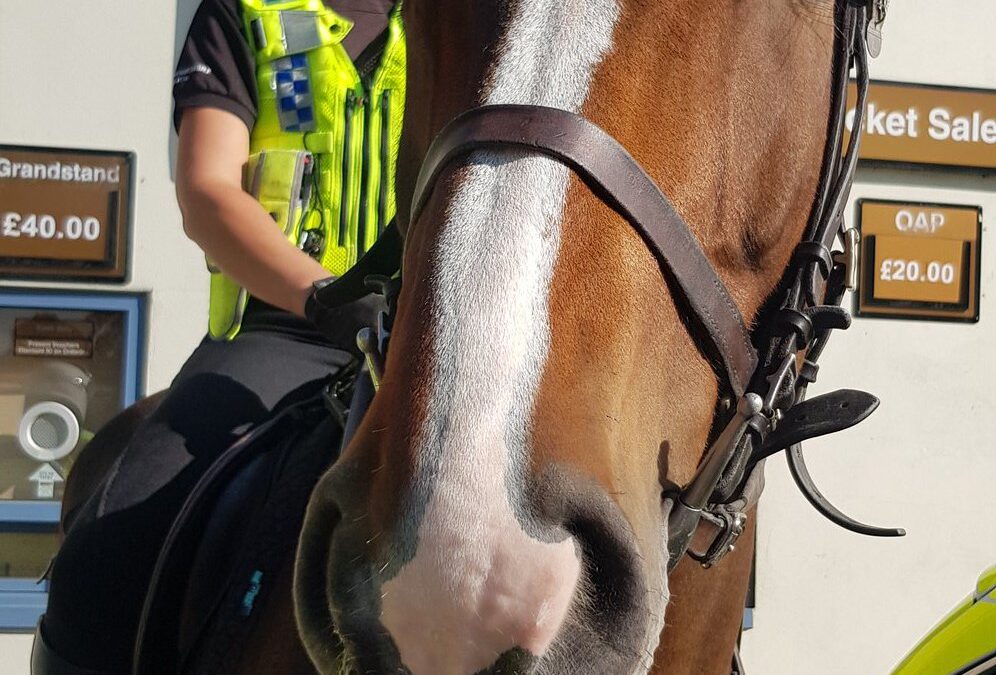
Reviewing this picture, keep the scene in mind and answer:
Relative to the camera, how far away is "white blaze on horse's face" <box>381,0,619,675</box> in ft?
3.18

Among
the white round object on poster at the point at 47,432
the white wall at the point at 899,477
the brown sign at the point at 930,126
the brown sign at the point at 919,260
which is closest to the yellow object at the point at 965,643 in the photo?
the white wall at the point at 899,477

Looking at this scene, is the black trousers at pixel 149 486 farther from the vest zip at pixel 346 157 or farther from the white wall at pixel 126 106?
the white wall at pixel 126 106

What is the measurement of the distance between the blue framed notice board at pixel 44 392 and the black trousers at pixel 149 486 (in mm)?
2991

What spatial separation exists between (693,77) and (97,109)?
14.0ft

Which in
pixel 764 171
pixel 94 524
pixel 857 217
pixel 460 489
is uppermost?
pixel 857 217

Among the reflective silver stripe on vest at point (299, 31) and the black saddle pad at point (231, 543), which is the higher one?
the reflective silver stripe on vest at point (299, 31)

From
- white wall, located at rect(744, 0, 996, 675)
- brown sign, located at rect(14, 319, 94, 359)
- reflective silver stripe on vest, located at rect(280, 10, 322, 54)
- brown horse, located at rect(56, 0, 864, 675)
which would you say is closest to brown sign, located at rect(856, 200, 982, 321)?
white wall, located at rect(744, 0, 996, 675)

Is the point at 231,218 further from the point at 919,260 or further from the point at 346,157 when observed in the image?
the point at 919,260

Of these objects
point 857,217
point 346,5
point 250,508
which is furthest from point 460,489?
point 857,217

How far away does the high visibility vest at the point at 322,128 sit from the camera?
2.11m

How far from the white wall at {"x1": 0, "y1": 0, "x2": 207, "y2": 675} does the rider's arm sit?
2919 millimetres

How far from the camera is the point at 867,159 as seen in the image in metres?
5.48

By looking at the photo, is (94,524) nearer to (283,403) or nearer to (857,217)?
(283,403)

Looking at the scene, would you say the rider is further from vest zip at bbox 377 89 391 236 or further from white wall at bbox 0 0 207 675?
white wall at bbox 0 0 207 675
